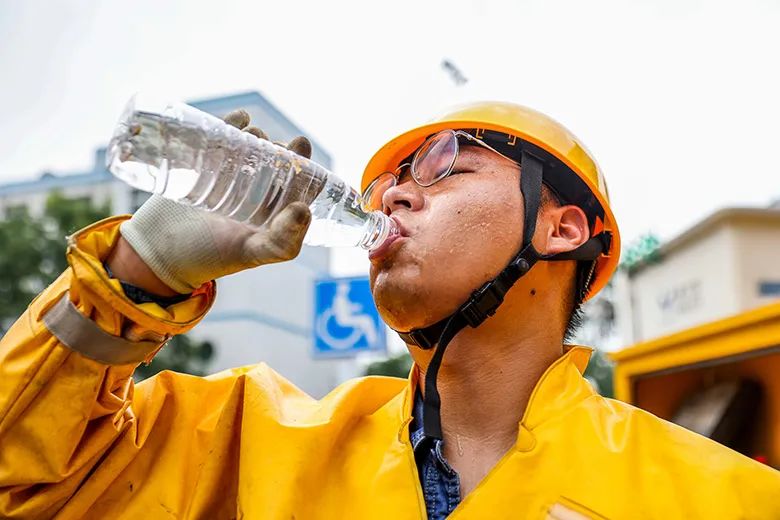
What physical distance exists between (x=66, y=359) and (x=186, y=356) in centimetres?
2043

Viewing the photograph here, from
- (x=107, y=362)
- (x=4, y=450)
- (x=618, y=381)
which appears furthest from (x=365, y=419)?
(x=618, y=381)

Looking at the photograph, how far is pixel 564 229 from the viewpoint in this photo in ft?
7.16

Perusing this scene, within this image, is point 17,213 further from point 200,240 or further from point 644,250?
point 200,240

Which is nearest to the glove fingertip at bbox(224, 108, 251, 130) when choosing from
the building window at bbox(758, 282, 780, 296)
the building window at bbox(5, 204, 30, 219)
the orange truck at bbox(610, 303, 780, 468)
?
the orange truck at bbox(610, 303, 780, 468)

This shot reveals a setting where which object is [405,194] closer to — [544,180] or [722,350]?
[544,180]

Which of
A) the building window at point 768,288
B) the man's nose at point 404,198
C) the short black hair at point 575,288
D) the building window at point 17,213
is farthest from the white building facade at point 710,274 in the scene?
the building window at point 17,213

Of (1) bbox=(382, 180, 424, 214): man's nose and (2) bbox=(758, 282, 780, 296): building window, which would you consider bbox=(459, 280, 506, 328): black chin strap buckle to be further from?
(2) bbox=(758, 282, 780, 296): building window

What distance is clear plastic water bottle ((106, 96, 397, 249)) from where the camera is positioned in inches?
63.9

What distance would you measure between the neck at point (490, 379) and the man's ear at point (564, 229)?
20 centimetres

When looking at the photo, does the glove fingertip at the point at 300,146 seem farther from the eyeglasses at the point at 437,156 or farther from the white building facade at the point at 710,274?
the white building facade at the point at 710,274

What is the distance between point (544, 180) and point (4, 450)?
155 centimetres

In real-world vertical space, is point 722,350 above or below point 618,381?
above

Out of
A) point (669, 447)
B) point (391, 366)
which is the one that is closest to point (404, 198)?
point (669, 447)

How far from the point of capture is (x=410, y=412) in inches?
79.7
